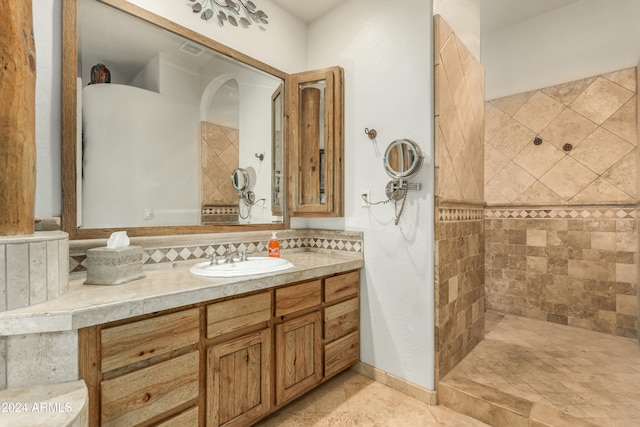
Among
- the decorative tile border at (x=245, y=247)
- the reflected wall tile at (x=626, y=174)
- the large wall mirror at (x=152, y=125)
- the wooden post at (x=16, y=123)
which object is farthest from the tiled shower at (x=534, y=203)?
the wooden post at (x=16, y=123)

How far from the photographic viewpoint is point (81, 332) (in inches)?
39.4

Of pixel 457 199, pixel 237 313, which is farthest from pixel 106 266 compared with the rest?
pixel 457 199

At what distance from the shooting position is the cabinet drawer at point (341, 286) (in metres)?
1.92

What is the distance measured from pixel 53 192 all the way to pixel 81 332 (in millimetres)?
772

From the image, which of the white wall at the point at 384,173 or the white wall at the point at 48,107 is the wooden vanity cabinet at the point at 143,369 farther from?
the white wall at the point at 384,173

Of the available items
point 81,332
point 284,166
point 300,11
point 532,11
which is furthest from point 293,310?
point 532,11

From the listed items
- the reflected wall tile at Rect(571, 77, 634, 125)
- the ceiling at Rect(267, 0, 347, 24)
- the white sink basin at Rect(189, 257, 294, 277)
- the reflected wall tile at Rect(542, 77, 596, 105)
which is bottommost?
the white sink basin at Rect(189, 257, 294, 277)

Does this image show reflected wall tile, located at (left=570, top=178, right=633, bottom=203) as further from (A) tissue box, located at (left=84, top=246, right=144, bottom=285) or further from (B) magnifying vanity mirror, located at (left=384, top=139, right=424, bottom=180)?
(A) tissue box, located at (left=84, top=246, right=144, bottom=285)

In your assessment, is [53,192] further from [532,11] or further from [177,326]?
[532,11]

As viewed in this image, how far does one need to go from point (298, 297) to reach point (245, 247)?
23.9 inches

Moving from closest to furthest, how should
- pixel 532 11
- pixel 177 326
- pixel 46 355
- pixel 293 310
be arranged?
pixel 46 355 → pixel 177 326 → pixel 293 310 → pixel 532 11

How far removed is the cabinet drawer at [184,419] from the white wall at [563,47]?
376cm

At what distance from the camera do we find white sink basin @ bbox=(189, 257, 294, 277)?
147 cm

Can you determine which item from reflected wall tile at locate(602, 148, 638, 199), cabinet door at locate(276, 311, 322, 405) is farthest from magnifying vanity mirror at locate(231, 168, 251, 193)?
reflected wall tile at locate(602, 148, 638, 199)
